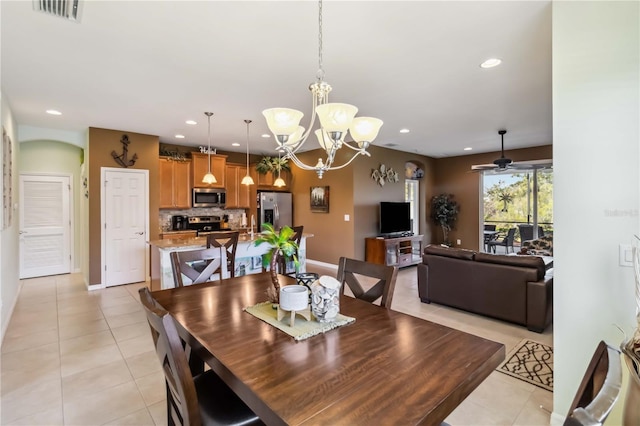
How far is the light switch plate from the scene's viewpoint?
5.39ft

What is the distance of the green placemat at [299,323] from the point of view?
4.81 ft

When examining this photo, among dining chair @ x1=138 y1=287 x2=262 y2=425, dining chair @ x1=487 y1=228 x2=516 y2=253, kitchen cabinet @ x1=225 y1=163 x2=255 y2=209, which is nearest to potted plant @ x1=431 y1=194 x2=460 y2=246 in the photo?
dining chair @ x1=487 y1=228 x2=516 y2=253

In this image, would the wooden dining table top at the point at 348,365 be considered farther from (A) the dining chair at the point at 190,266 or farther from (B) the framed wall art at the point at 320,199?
(B) the framed wall art at the point at 320,199

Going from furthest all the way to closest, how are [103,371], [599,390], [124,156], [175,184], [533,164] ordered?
[533,164]
[175,184]
[124,156]
[103,371]
[599,390]

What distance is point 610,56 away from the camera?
5.53 feet

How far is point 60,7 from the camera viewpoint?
6.65 feet

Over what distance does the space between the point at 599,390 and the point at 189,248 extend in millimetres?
3935

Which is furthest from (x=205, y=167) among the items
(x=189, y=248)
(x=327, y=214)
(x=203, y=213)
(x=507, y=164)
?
(x=507, y=164)

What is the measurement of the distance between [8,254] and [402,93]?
502 cm

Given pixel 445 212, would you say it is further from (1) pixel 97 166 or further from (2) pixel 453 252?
(1) pixel 97 166

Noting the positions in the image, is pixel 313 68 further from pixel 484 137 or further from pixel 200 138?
pixel 484 137

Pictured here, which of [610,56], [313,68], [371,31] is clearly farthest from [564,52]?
[313,68]

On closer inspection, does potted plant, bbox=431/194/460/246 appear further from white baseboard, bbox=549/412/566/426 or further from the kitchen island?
white baseboard, bbox=549/412/566/426

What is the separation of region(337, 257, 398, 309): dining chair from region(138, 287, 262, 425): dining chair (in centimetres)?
98
